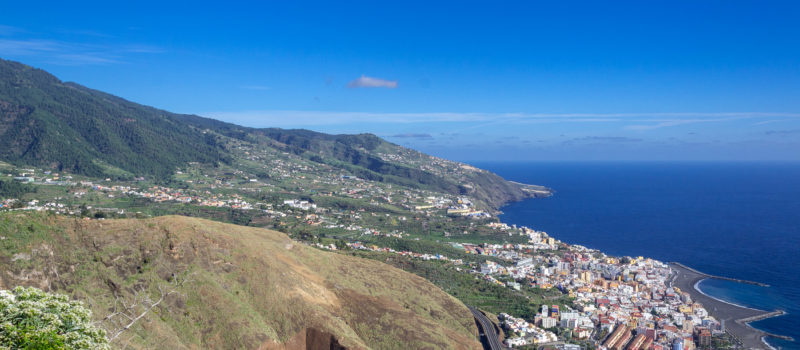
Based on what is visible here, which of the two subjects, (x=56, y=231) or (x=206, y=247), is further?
(x=206, y=247)

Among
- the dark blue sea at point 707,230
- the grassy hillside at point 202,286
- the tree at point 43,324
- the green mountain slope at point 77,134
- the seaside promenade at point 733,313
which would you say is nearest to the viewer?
the tree at point 43,324

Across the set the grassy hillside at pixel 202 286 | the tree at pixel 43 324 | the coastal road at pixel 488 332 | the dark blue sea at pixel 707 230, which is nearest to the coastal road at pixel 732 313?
the dark blue sea at pixel 707 230

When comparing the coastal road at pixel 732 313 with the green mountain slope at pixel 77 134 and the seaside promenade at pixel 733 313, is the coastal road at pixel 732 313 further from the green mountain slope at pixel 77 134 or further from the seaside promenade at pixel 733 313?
the green mountain slope at pixel 77 134

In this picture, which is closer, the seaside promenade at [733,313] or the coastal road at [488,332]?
the coastal road at [488,332]

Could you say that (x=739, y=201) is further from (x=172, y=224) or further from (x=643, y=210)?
(x=172, y=224)

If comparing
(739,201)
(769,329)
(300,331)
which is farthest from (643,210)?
(300,331)

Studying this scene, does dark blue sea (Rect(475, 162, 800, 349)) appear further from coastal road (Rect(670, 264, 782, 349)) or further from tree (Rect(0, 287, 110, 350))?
tree (Rect(0, 287, 110, 350))
